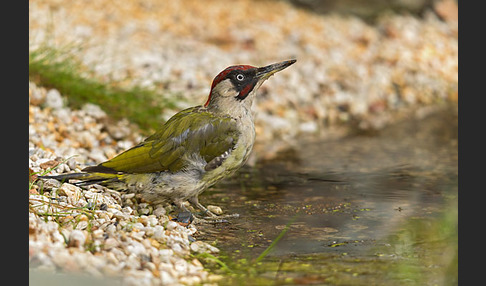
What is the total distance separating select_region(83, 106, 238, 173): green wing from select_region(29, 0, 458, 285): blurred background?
0.57 m

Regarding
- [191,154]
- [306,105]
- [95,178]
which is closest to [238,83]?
[191,154]

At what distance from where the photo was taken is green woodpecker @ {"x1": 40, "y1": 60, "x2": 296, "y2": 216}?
5.23m

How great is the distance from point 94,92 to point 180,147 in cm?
229

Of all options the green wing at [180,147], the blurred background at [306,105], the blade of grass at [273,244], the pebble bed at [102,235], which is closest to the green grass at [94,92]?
the blurred background at [306,105]

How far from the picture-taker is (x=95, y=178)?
5188 mm

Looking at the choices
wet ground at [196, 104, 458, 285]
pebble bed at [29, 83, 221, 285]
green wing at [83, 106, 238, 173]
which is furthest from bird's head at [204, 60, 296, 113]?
pebble bed at [29, 83, 221, 285]

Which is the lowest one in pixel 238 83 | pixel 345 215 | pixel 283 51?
pixel 345 215

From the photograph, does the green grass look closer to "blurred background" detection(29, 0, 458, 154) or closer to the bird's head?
"blurred background" detection(29, 0, 458, 154)

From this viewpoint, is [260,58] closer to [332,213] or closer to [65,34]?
[65,34]

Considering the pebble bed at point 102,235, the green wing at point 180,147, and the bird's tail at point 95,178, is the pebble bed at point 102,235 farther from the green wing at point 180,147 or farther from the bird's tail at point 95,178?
the green wing at point 180,147

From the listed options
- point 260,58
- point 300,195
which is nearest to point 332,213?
point 300,195

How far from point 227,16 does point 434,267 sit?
7.96 metres

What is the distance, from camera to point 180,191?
17.2 feet

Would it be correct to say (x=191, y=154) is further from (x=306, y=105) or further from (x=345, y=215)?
(x=306, y=105)
